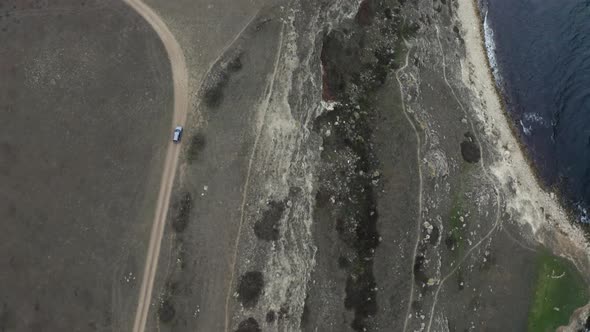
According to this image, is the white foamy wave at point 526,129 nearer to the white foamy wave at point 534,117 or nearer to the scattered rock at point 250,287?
the white foamy wave at point 534,117

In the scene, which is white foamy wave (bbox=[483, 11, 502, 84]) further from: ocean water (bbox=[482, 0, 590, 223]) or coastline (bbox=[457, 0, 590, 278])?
coastline (bbox=[457, 0, 590, 278])

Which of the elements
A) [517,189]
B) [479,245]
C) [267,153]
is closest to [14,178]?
[267,153]

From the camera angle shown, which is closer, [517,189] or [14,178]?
[14,178]

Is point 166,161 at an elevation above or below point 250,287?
above

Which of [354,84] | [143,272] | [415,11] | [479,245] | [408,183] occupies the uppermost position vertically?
[415,11]

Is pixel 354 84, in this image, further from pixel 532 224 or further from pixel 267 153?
pixel 532 224

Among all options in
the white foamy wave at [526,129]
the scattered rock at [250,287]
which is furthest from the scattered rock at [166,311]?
the white foamy wave at [526,129]

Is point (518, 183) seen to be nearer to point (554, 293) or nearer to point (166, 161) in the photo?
point (554, 293)

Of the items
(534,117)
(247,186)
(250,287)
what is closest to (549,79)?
(534,117)
